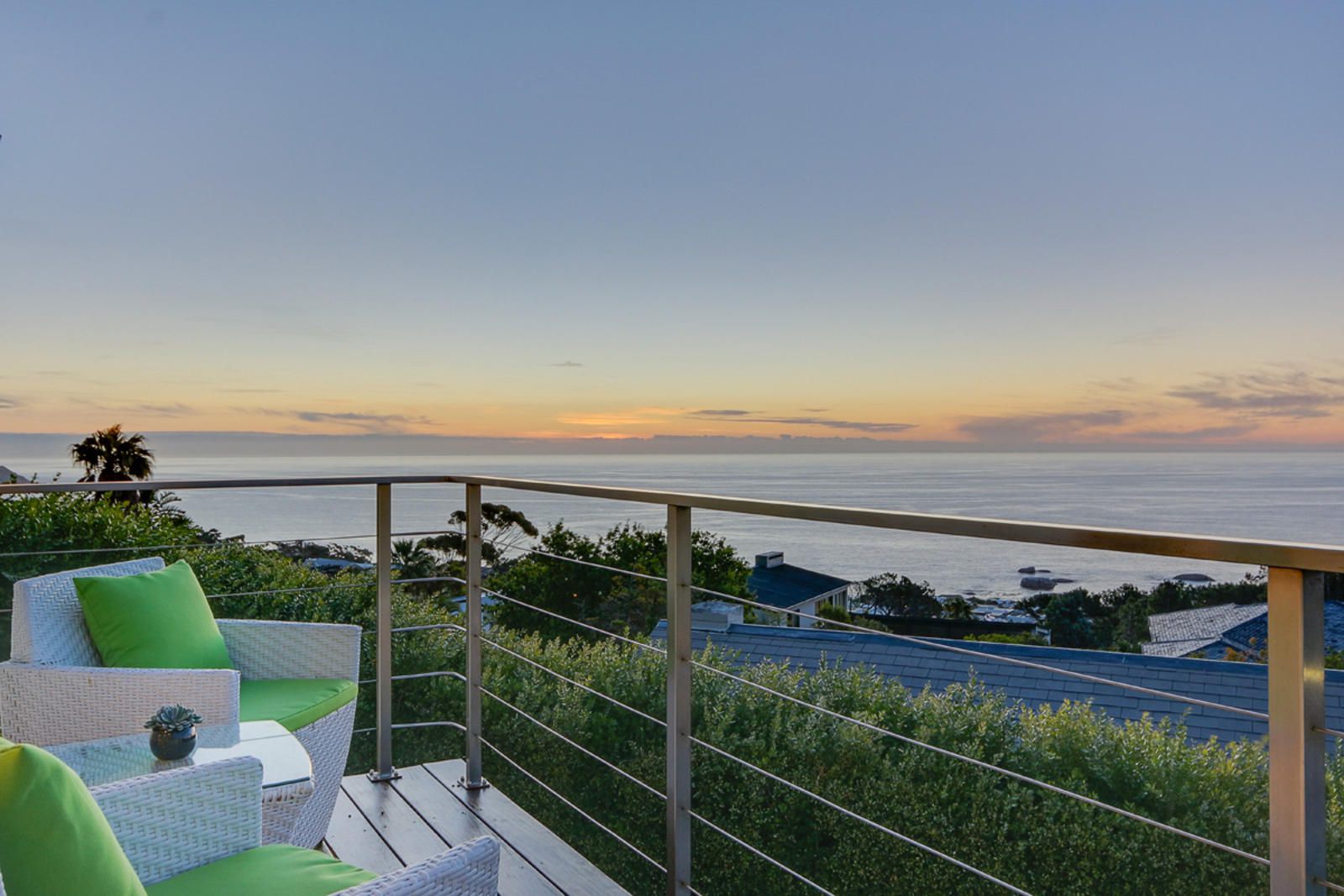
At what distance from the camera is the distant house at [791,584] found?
12.4 meters

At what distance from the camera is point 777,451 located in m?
15.1

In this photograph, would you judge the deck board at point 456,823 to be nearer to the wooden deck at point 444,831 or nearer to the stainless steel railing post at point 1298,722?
the wooden deck at point 444,831

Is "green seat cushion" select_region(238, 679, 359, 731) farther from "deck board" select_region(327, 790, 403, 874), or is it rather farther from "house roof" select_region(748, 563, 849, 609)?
"house roof" select_region(748, 563, 849, 609)

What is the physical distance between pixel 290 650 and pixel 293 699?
0.30 m

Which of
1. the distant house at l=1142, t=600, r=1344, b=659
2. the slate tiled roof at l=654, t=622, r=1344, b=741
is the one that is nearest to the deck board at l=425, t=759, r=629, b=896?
the slate tiled roof at l=654, t=622, r=1344, b=741

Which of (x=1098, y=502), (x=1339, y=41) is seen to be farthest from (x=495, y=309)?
(x=1098, y=502)

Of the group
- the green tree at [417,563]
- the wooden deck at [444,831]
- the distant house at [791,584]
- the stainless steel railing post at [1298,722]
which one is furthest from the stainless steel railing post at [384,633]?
the distant house at [791,584]

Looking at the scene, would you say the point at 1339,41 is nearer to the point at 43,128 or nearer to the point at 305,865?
the point at 43,128

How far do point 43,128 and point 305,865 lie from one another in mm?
6888

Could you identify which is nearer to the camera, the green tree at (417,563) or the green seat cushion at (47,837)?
the green seat cushion at (47,837)

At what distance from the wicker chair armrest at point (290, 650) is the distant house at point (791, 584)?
31.4 ft

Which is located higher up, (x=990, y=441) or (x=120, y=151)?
(x=120, y=151)

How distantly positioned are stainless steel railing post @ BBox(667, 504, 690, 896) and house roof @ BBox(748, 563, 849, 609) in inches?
409

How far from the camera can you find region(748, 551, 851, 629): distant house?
1241 cm
